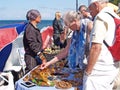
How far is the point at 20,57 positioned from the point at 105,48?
12.6 feet

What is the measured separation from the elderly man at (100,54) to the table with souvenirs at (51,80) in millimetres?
212

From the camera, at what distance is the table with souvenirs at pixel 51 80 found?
3.59m

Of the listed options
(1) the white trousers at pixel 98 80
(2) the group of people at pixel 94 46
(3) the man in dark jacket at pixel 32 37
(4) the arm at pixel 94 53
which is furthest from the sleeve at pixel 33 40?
(4) the arm at pixel 94 53

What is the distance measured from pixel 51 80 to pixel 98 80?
588mm

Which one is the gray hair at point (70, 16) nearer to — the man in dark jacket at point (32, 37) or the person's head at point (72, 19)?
the person's head at point (72, 19)

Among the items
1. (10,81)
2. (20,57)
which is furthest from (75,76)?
(20,57)

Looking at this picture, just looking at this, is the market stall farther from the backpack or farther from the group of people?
the backpack

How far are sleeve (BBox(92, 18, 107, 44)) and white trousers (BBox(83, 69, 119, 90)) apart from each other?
33cm

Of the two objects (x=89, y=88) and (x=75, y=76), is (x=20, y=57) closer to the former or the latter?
(x=75, y=76)

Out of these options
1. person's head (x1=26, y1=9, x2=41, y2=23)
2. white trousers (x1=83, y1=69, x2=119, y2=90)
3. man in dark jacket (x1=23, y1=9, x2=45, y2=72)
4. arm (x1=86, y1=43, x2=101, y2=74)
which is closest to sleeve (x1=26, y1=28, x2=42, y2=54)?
man in dark jacket (x1=23, y1=9, x2=45, y2=72)

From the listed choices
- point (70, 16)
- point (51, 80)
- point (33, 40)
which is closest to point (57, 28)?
point (33, 40)

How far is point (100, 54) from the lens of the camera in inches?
133

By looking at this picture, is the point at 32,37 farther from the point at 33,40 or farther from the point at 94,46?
the point at 94,46

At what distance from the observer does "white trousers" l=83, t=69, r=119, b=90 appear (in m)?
3.43
